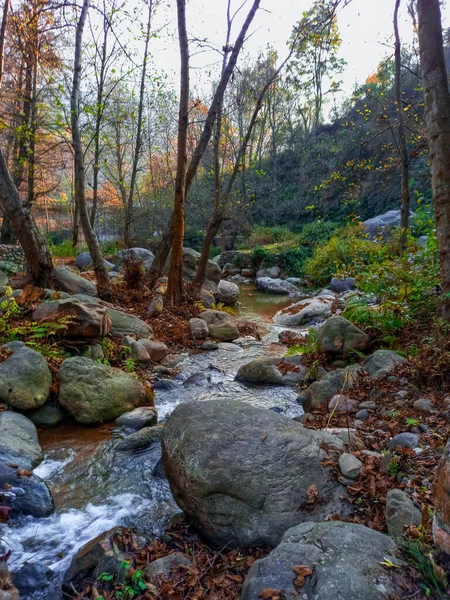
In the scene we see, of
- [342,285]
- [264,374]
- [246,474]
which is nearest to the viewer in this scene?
[246,474]

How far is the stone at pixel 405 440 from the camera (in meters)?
3.18

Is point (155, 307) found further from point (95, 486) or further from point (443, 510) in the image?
point (443, 510)

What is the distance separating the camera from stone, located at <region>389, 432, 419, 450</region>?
3179 millimetres

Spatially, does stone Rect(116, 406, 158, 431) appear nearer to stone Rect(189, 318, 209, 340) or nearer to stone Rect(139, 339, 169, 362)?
stone Rect(139, 339, 169, 362)

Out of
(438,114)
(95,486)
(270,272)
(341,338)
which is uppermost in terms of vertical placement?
(438,114)

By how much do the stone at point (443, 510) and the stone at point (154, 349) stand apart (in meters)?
5.74

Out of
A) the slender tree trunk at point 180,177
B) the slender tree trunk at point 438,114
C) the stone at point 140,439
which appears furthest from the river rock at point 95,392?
the slender tree trunk at point 180,177

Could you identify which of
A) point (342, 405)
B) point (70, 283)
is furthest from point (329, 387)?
point (70, 283)

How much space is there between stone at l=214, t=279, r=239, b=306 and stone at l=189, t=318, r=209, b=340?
3964 mm

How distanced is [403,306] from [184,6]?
8.00m

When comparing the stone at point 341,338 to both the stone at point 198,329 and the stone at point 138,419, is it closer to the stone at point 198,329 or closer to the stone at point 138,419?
the stone at point 138,419

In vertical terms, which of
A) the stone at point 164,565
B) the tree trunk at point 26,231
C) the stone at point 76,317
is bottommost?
the stone at point 164,565

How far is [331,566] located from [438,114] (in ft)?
15.2

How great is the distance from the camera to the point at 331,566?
197 centimetres
